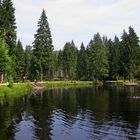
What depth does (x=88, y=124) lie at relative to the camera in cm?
3353

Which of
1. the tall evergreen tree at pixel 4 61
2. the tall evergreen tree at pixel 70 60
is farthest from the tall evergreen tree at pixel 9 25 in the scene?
the tall evergreen tree at pixel 70 60

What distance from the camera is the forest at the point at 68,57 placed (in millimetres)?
81438

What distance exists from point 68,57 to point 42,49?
41207 mm

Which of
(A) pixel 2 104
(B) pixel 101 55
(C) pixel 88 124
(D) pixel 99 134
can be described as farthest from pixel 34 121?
(B) pixel 101 55

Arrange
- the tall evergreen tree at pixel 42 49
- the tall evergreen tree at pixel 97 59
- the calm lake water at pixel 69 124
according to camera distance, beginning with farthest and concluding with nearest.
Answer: the tall evergreen tree at pixel 97 59
the tall evergreen tree at pixel 42 49
the calm lake water at pixel 69 124

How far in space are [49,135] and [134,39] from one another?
10312 centimetres

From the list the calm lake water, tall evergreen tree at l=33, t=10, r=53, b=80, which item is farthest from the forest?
the calm lake water

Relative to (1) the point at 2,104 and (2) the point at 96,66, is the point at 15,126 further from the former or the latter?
(2) the point at 96,66

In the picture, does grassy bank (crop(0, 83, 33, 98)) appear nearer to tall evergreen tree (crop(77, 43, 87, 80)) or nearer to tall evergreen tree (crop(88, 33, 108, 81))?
tall evergreen tree (crop(88, 33, 108, 81))

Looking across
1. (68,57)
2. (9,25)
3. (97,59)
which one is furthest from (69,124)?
(68,57)

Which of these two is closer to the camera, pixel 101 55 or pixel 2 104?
pixel 2 104

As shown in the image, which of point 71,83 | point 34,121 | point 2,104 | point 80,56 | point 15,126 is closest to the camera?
point 15,126

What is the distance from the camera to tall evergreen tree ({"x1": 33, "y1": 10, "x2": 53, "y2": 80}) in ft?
346

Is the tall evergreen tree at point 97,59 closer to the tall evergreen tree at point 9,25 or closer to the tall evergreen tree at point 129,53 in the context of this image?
the tall evergreen tree at point 129,53
